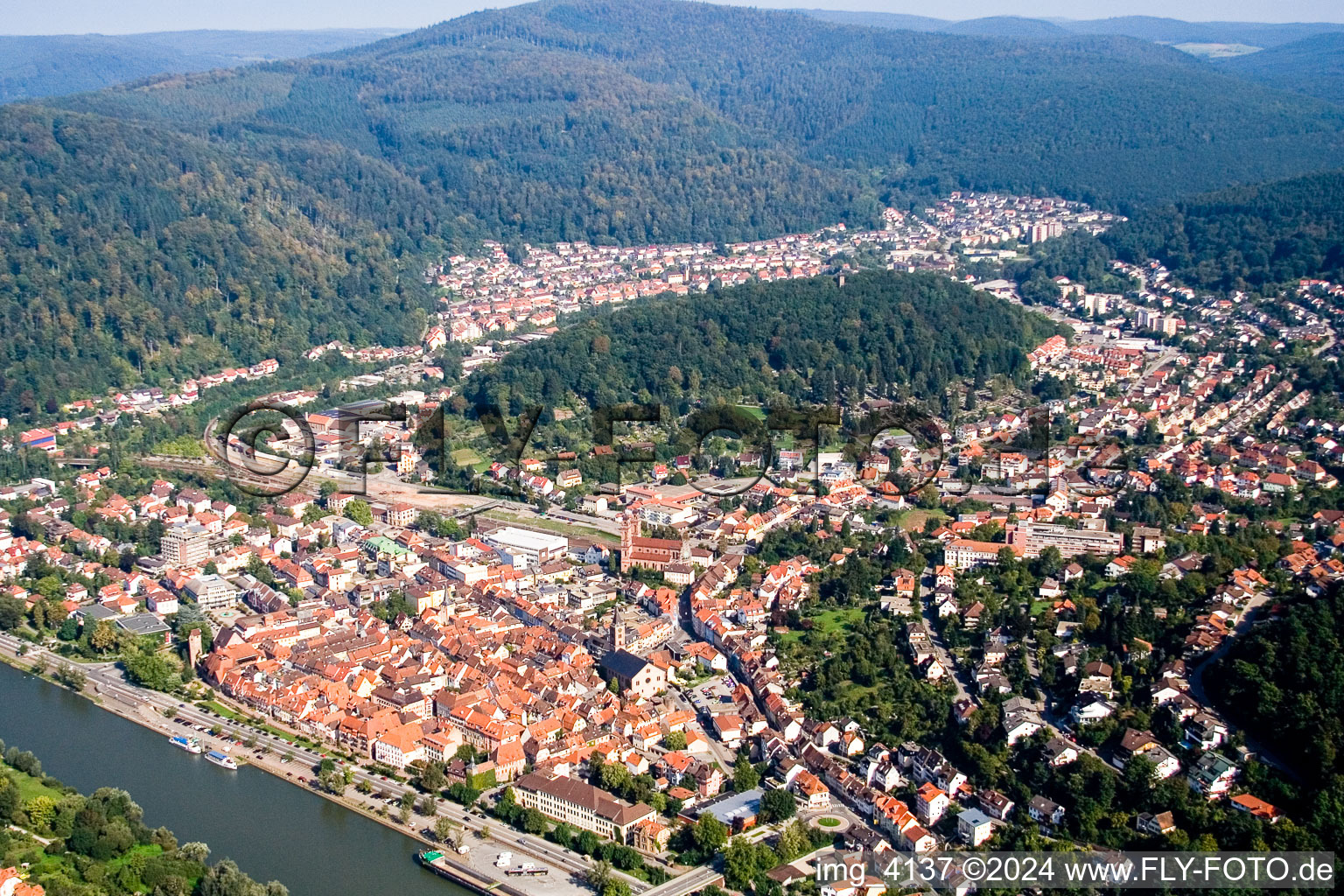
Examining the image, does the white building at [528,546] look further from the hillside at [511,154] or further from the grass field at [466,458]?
the hillside at [511,154]

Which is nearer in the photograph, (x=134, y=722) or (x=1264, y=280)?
(x=134, y=722)

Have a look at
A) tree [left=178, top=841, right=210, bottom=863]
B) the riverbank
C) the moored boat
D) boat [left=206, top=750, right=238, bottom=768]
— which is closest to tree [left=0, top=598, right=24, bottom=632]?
the riverbank

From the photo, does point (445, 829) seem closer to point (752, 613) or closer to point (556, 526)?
point (752, 613)

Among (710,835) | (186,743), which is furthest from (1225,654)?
(186,743)

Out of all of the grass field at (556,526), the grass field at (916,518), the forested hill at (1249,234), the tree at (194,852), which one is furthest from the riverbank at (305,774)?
the forested hill at (1249,234)

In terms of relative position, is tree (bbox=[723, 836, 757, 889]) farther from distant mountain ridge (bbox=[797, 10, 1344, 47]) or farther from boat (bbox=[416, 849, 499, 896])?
distant mountain ridge (bbox=[797, 10, 1344, 47])

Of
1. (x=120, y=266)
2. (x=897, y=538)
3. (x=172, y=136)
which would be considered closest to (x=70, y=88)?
(x=172, y=136)

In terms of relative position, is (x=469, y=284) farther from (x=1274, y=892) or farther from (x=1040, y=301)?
(x=1274, y=892)
